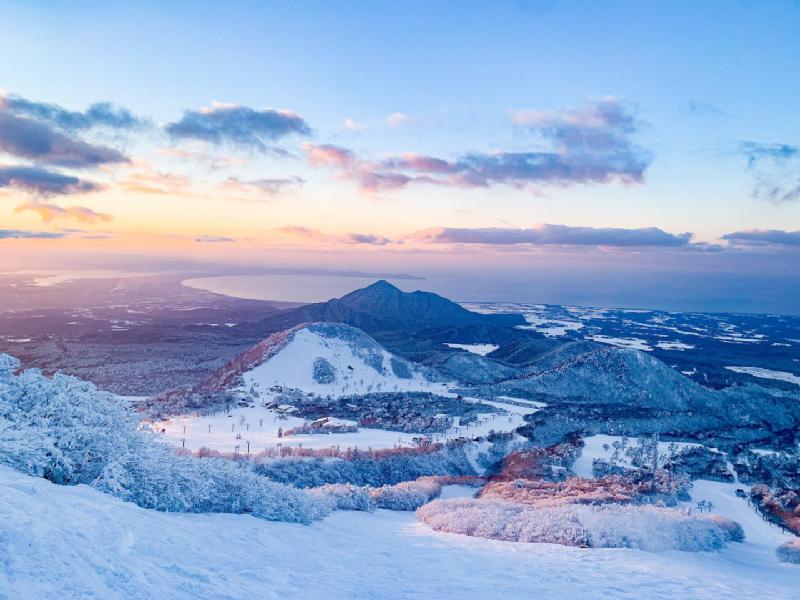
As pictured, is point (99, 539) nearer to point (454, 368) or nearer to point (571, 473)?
point (571, 473)

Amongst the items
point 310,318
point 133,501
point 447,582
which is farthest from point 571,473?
point 310,318

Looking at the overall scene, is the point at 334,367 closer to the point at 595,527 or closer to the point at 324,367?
the point at 324,367

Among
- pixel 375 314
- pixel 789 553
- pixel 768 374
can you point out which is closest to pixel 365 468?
pixel 789 553

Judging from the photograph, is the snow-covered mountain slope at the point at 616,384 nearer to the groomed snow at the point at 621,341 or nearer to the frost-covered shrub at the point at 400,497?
the frost-covered shrub at the point at 400,497

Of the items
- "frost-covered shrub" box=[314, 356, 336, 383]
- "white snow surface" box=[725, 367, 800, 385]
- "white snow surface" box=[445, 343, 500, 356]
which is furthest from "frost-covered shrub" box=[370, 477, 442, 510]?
"white snow surface" box=[725, 367, 800, 385]

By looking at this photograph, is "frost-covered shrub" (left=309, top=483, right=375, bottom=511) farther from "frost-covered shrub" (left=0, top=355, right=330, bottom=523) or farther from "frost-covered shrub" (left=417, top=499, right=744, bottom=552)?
"frost-covered shrub" (left=0, top=355, right=330, bottom=523)

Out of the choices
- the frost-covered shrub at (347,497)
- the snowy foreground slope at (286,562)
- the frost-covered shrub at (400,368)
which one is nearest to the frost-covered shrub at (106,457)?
the snowy foreground slope at (286,562)
